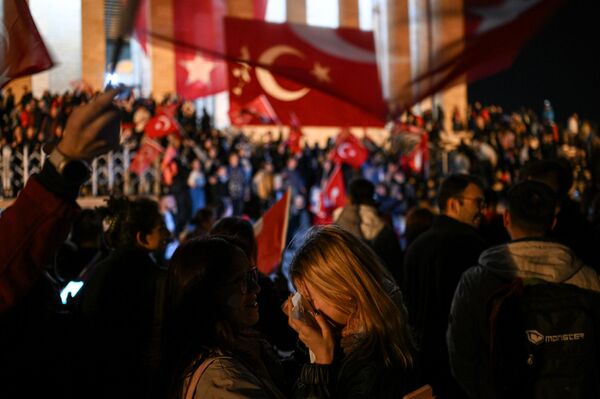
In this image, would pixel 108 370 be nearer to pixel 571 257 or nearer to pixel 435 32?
pixel 571 257

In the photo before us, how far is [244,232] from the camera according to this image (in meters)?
3.77

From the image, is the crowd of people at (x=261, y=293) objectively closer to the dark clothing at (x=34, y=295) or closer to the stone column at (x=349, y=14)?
the dark clothing at (x=34, y=295)

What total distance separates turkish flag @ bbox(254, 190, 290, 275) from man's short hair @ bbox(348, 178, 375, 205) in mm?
604

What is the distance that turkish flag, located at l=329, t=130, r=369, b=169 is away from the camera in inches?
629

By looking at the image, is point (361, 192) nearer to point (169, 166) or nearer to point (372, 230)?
point (372, 230)

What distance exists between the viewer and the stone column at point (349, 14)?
18.6 feet

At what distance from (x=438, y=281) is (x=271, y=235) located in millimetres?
1913

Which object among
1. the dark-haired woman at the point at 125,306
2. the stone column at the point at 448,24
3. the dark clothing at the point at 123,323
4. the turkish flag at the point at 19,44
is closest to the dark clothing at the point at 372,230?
the stone column at the point at 448,24

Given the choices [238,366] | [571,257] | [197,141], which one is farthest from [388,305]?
[197,141]

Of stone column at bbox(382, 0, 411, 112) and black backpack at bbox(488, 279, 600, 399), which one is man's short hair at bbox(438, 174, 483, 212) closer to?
stone column at bbox(382, 0, 411, 112)

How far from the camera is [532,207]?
3406 mm

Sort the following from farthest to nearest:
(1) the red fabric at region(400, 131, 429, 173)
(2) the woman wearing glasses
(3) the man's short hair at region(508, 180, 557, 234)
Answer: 1. (1) the red fabric at region(400, 131, 429, 173)
2. (3) the man's short hair at region(508, 180, 557, 234)
3. (2) the woman wearing glasses

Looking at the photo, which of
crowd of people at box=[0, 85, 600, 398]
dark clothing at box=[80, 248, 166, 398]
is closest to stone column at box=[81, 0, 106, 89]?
crowd of people at box=[0, 85, 600, 398]

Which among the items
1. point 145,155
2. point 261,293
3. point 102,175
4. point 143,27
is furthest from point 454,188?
point 102,175
